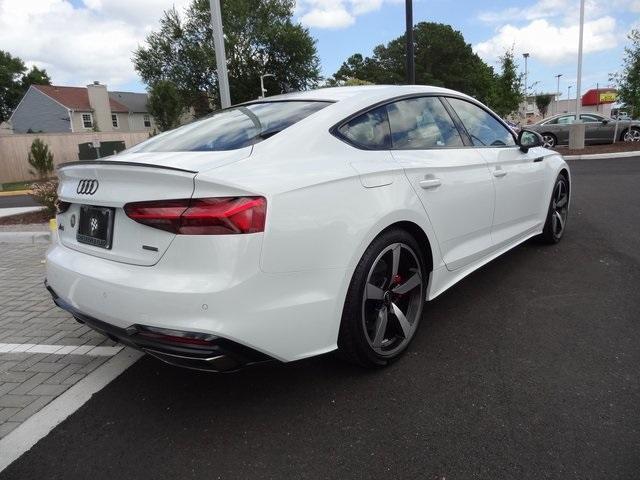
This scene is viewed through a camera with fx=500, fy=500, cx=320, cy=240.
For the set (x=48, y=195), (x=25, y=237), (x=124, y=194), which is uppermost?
(x=124, y=194)

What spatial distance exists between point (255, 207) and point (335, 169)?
55cm

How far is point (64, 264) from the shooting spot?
8.59ft

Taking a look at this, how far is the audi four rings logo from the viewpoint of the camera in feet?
8.08

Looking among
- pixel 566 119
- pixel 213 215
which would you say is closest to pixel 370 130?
pixel 213 215

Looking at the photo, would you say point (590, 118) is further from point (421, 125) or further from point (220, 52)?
point (421, 125)

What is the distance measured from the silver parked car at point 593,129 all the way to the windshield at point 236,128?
1722 cm

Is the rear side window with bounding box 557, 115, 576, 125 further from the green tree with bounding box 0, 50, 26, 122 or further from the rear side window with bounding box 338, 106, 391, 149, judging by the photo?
the green tree with bounding box 0, 50, 26, 122

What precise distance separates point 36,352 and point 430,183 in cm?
290

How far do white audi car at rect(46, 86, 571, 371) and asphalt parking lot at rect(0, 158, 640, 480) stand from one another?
0.33 m

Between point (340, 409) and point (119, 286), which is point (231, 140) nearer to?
point (119, 286)

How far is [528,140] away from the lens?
443 centimetres

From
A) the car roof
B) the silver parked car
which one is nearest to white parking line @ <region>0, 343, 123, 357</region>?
the car roof

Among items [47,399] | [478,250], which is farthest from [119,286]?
[478,250]

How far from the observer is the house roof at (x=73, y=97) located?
4975 cm
